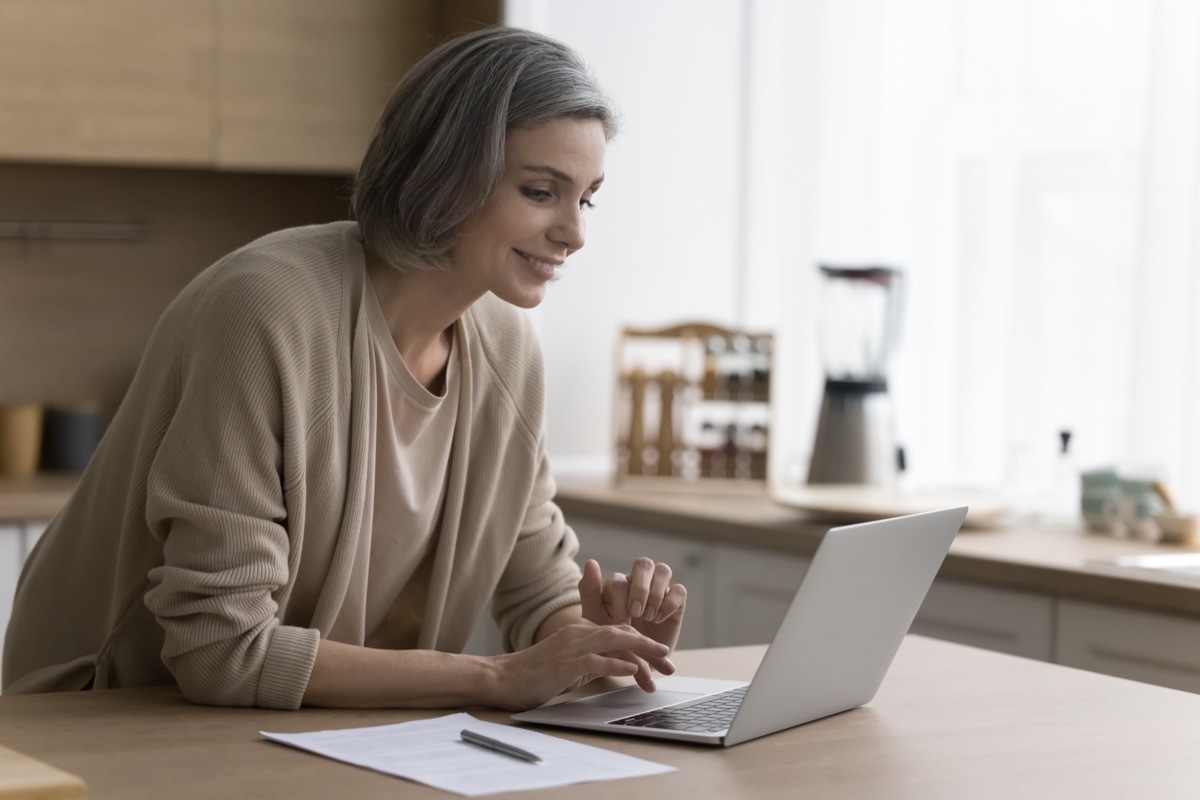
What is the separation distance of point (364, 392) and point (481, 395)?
21 cm

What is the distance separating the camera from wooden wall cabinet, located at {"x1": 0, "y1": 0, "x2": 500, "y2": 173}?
310 cm

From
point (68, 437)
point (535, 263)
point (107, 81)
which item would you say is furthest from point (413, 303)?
point (68, 437)

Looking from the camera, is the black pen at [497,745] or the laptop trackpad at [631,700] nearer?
the black pen at [497,745]

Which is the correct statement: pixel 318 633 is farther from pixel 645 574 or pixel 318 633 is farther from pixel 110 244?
pixel 110 244

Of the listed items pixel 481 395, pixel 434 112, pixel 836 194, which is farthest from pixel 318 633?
pixel 836 194

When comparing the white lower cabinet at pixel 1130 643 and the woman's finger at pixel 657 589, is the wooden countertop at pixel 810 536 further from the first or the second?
the woman's finger at pixel 657 589

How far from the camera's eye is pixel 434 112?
152cm

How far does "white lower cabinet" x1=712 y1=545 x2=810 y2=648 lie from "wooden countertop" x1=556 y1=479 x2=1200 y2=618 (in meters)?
0.02

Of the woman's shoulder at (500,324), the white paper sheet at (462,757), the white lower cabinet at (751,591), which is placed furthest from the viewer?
the white lower cabinet at (751,591)

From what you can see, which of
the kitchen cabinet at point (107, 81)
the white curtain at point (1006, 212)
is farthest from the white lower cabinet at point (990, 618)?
the kitchen cabinet at point (107, 81)

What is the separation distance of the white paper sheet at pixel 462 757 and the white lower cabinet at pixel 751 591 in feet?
4.51

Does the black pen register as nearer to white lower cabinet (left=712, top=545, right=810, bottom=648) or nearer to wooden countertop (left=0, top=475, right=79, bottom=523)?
white lower cabinet (left=712, top=545, right=810, bottom=648)

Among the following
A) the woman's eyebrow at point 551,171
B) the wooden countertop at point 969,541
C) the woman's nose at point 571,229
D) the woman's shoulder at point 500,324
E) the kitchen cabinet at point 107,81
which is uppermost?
the kitchen cabinet at point 107,81

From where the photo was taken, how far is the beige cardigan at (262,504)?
4.51ft
